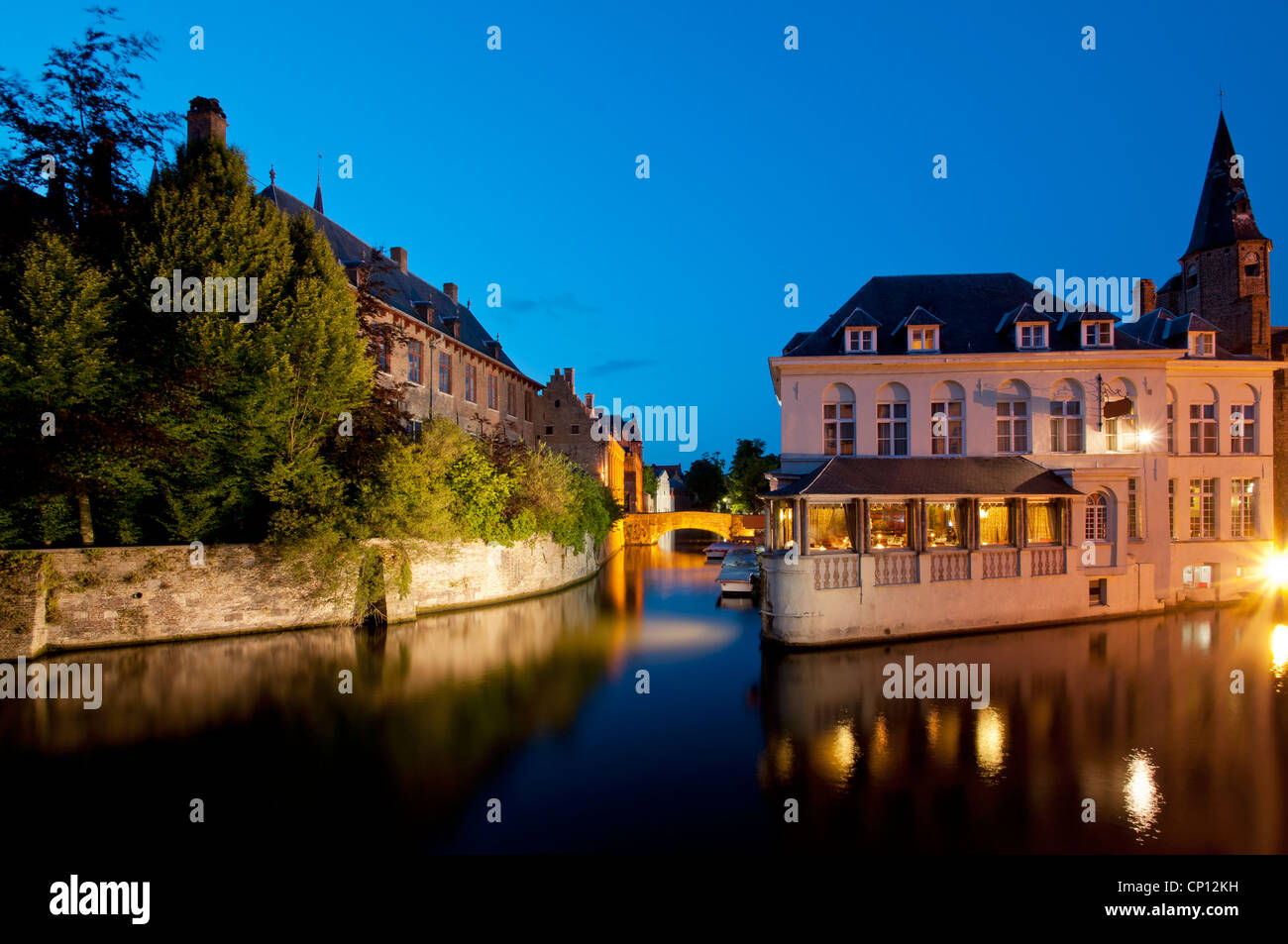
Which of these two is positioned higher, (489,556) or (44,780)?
(489,556)

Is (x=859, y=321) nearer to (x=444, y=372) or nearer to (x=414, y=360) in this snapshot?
(x=414, y=360)

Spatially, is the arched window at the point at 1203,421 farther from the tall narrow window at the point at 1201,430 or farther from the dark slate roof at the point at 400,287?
the dark slate roof at the point at 400,287

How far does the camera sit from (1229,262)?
23844mm

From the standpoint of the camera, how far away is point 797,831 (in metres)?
6.95

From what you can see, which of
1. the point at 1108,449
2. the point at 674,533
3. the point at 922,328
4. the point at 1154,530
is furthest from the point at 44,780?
the point at 674,533

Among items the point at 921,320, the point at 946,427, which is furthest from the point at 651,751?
the point at 921,320

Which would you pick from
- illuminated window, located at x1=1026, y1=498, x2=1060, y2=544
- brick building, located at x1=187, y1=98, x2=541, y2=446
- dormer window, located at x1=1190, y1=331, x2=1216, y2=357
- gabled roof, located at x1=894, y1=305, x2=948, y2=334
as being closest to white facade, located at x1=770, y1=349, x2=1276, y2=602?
illuminated window, located at x1=1026, y1=498, x2=1060, y2=544

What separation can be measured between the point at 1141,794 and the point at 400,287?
32.2 metres

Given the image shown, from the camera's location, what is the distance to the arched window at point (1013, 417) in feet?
62.3

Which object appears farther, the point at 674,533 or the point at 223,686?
the point at 674,533

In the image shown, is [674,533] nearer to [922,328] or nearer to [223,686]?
[922,328]

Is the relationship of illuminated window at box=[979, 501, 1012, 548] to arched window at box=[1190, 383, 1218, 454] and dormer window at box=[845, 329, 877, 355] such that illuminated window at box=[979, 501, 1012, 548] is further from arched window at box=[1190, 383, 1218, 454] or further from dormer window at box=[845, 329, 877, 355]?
arched window at box=[1190, 383, 1218, 454]
